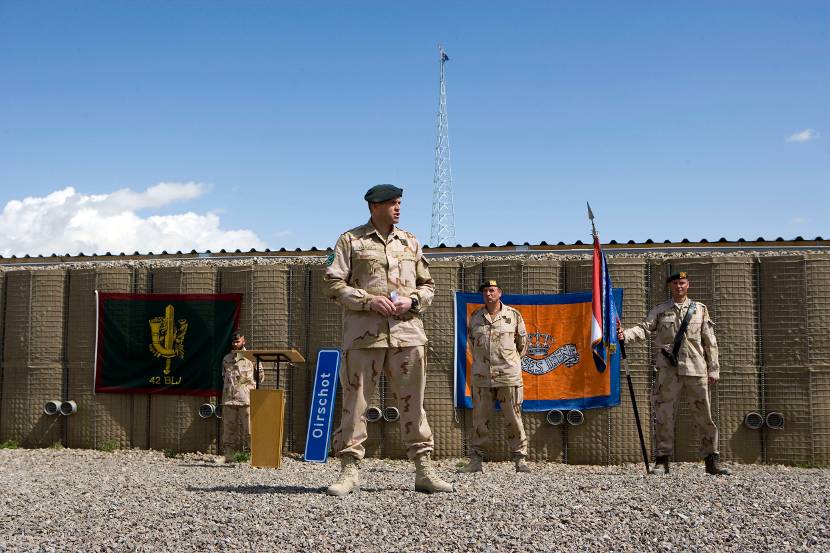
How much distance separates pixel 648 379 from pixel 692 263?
1471 mm

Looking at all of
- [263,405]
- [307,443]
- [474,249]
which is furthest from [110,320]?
[474,249]

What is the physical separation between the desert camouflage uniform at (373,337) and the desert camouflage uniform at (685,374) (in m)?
3.08

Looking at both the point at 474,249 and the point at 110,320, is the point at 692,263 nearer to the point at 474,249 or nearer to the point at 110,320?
the point at 474,249

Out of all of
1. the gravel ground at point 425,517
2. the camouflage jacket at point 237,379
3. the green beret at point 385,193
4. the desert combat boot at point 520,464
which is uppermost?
the green beret at point 385,193

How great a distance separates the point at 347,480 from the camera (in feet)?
17.9

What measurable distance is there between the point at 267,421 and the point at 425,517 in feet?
12.9

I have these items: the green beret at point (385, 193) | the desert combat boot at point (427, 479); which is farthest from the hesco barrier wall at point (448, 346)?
the green beret at point (385, 193)

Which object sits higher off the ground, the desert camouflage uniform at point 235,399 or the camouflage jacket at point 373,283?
the camouflage jacket at point 373,283

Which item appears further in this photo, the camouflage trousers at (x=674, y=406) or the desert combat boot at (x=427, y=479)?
the camouflage trousers at (x=674, y=406)

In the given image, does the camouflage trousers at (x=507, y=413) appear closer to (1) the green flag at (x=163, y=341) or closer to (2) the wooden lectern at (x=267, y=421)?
(2) the wooden lectern at (x=267, y=421)

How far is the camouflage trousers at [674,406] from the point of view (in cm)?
789

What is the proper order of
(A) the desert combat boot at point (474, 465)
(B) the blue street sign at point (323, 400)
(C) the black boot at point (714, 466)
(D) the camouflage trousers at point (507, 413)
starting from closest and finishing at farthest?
(C) the black boot at point (714, 466), (A) the desert combat boot at point (474, 465), (D) the camouflage trousers at point (507, 413), (B) the blue street sign at point (323, 400)

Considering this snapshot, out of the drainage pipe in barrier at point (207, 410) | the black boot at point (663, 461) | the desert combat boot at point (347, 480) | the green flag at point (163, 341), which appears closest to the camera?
the desert combat boot at point (347, 480)

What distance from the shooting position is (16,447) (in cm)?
1146
